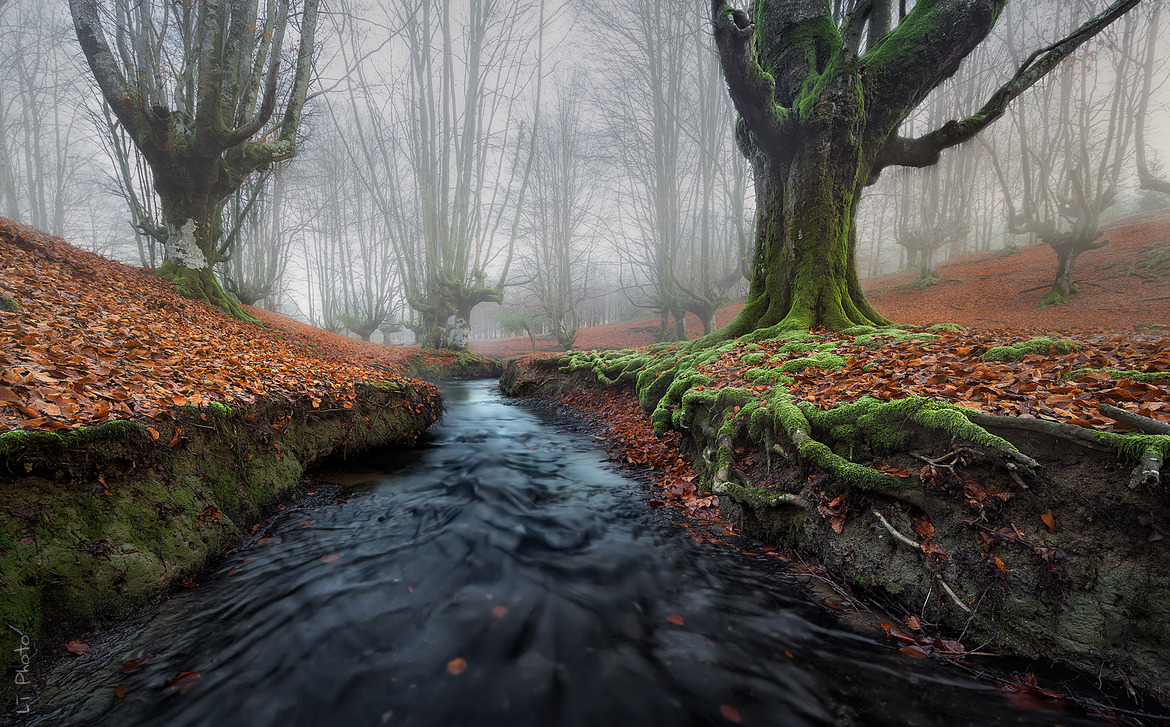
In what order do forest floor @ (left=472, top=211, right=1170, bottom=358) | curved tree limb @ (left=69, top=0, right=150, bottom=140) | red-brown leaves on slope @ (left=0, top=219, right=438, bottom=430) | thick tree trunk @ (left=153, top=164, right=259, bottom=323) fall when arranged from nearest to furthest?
red-brown leaves on slope @ (left=0, top=219, right=438, bottom=430)
curved tree limb @ (left=69, top=0, right=150, bottom=140)
thick tree trunk @ (left=153, top=164, right=259, bottom=323)
forest floor @ (left=472, top=211, right=1170, bottom=358)

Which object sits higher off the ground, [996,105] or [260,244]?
[260,244]

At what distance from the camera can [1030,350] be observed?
11.5 ft

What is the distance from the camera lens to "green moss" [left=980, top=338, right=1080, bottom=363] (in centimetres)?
348

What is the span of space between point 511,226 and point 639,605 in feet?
65.3

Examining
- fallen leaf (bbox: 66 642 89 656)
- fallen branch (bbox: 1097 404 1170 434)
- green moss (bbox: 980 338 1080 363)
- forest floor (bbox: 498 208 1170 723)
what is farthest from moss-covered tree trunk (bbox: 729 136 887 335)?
fallen leaf (bbox: 66 642 89 656)

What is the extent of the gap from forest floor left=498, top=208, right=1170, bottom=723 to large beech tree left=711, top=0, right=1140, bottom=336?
6.68 ft

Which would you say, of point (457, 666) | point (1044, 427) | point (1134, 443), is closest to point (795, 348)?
point (1044, 427)

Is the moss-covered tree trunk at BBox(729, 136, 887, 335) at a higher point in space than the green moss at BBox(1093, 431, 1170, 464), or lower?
higher

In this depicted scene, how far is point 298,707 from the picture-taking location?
1902mm

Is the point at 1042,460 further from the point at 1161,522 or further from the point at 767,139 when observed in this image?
the point at 767,139

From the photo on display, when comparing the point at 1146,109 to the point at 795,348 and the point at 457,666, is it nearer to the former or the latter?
the point at 795,348

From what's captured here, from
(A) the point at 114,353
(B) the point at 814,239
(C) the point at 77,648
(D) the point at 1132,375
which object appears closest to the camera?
(C) the point at 77,648

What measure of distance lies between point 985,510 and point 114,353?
6.77 meters

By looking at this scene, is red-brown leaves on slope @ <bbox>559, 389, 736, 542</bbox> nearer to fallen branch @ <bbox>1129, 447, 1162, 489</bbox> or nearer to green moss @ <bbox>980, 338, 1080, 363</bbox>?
fallen branch @ <bbox>1129, 447, 1162, 489</bbox>
